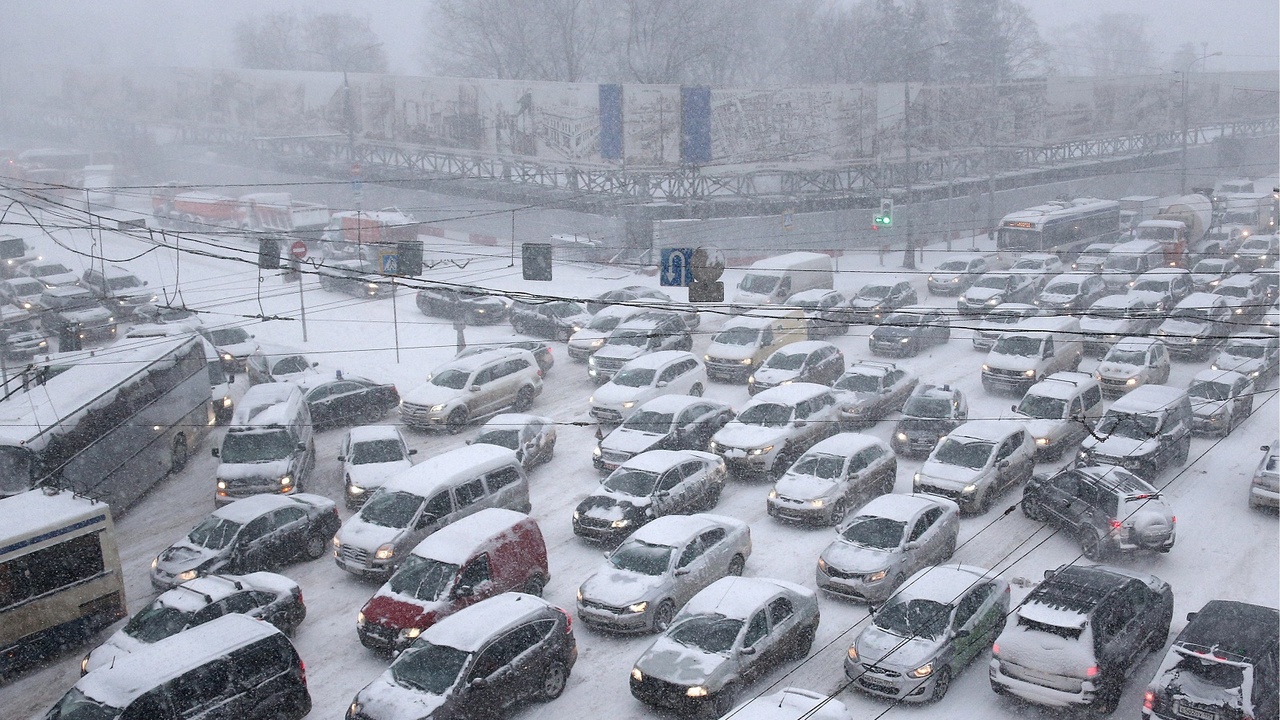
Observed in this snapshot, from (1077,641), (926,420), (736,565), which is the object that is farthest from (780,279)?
(1077,641)

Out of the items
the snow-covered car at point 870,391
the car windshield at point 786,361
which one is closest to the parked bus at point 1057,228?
the car windshield at point 786,361

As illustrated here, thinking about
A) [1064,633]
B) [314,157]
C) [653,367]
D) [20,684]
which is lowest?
[20,684]

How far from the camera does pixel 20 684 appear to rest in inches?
557

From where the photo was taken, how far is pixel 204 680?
38.6ft

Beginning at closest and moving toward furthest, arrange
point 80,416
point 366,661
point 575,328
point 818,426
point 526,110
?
1. point 366,661
2. point 80,416
3. point 818,426
4. point 575,328
5. point 526,110

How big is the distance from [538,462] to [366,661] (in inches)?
291

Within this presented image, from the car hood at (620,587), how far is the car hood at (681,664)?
1.44 meters

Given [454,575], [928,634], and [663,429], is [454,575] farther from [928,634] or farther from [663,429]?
[663,429]

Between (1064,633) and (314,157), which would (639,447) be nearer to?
(1064,633)

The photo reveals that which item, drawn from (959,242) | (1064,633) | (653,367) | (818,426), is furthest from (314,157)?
(1064,633)

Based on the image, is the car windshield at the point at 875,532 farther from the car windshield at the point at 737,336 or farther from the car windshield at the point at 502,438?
the car windshield at the point at 737,336

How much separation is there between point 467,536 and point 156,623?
4.21 metres

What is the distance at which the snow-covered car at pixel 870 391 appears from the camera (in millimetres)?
21922

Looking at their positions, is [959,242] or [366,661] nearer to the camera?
[366,661]
